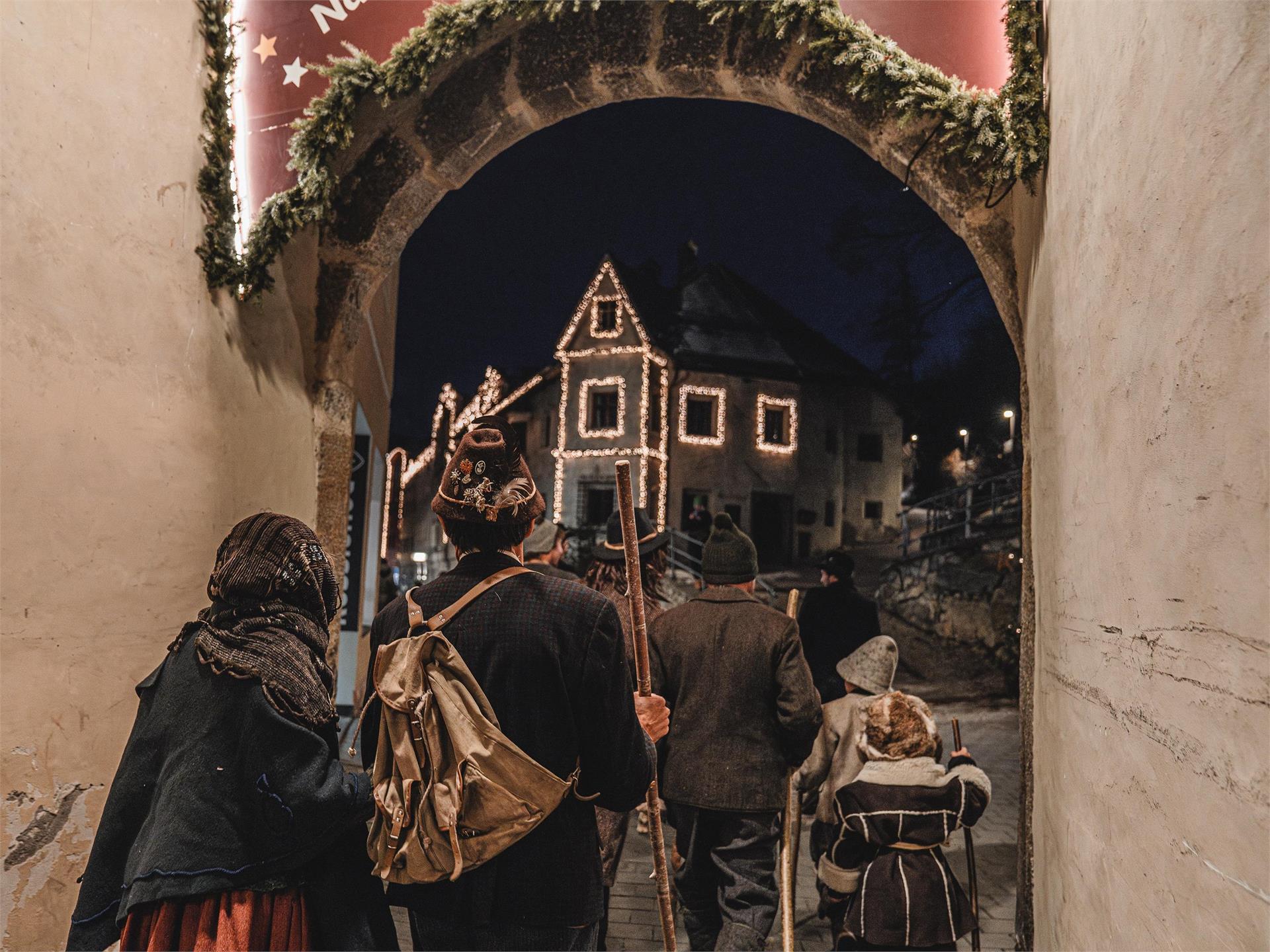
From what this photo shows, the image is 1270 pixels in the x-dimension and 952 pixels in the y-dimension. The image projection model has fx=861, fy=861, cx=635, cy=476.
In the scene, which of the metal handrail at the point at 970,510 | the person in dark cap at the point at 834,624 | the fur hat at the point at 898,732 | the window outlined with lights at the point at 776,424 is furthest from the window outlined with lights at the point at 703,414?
the fur hat at the point at 898,732

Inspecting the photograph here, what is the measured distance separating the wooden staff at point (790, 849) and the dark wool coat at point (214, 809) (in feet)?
6.81

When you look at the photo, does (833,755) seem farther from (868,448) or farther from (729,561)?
(868,448)

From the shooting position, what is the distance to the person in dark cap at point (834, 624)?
522 cm

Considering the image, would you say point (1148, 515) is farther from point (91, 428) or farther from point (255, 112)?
point (255, 112)

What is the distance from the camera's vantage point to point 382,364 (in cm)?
899

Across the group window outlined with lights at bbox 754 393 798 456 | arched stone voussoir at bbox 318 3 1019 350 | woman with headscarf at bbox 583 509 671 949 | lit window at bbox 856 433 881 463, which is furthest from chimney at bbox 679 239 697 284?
woman with headscarf at bbox 583 509 671 949

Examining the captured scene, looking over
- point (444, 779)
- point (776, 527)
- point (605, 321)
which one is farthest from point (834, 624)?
point (776, 527)

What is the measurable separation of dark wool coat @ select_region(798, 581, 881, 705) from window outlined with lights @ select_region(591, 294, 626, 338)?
17248 mm

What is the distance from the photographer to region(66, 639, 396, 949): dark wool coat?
5.87 ft

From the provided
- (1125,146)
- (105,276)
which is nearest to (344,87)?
(105,276)

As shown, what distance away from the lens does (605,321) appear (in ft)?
73.2

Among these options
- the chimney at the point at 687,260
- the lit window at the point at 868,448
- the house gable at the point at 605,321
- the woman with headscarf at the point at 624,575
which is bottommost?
the woman with headscarf at the point at 624,575

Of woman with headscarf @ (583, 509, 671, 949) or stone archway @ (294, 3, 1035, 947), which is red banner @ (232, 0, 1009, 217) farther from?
woman with headscarf @ (583, 509, 671, 949)

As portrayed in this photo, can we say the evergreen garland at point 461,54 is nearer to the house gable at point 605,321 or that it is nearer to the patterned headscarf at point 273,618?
the patterned headscarf at point 273,618
